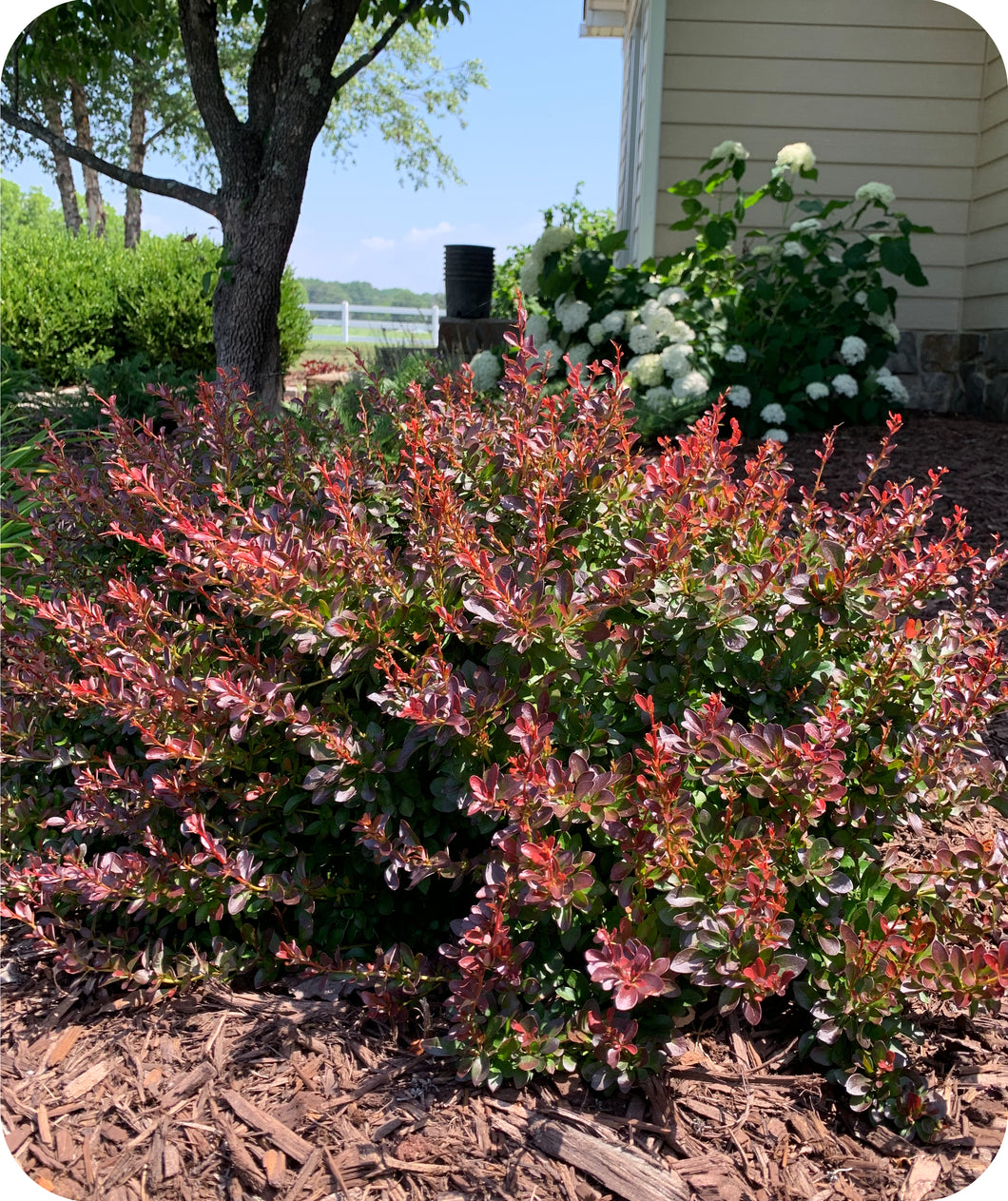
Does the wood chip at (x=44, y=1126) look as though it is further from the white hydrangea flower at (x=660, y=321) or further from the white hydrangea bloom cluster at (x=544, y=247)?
the white hydrangea bloom cluster at (x=544, y=247)

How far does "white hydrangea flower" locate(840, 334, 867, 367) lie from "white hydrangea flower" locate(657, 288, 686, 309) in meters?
0.97

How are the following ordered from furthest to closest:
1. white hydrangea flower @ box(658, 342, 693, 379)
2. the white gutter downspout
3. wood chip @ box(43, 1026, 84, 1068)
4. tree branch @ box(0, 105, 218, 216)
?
1. the white gutter downspout
2. white hydrangea flower @ box(658, 342, 693, 379)
3. tree branch @ box(0, 105, 218, 216)
4. wood chip @ box(43, 1026, 84, 1068)

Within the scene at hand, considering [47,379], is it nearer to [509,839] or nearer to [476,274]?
[476,274]

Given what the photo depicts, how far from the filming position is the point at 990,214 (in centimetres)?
662

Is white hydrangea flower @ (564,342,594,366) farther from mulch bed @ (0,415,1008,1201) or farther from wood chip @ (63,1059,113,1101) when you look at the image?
wood chip @ (63,1059,113,1101)

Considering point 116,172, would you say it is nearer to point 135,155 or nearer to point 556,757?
point 556,757

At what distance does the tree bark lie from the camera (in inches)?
767

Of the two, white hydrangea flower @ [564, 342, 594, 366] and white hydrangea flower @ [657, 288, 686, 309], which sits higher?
white hydrangea flower @ [657, 288, 686, 309]

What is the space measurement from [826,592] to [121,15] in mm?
6107

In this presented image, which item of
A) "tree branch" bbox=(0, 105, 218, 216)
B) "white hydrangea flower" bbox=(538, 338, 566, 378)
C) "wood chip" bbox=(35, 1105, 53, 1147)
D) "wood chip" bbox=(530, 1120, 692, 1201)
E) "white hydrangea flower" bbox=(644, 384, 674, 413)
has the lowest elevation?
"wood chip" bbox=(35, 1105, 53, 1147)

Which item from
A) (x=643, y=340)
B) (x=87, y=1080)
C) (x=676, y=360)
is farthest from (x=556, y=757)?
(x=643, y=340)

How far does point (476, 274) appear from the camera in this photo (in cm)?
1084

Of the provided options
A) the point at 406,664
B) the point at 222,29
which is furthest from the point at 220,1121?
the point at 222,29

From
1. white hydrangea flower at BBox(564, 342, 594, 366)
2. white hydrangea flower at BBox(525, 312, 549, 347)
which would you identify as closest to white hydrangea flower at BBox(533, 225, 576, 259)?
white hydrangea flower at BBox(525, 312, 549, 347)
